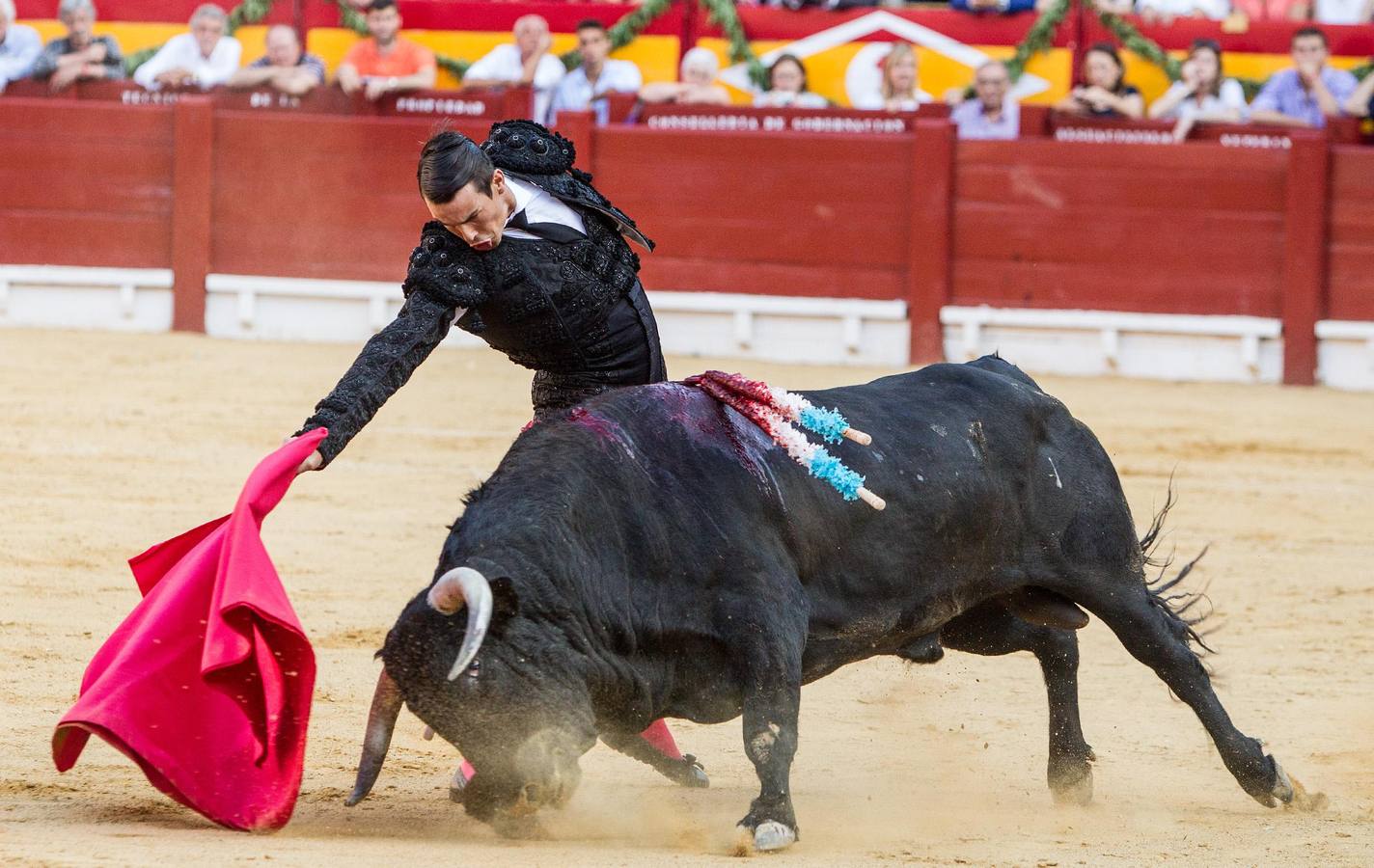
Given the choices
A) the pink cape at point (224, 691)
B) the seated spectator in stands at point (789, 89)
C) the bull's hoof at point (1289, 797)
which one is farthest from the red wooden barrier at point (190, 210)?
the bull's hoof at point (1289, 797)

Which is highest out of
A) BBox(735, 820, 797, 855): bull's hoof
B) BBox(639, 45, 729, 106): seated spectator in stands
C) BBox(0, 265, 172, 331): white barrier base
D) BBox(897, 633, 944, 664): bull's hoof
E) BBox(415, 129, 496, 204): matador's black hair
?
BBox(415, 129, 496, 204): matador's black hair

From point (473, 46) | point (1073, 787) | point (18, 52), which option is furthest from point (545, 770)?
point (18, 52)

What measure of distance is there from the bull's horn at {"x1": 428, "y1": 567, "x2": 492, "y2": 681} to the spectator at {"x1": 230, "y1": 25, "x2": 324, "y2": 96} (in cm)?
776

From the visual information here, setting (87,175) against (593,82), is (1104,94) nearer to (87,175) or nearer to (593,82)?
(593,82)

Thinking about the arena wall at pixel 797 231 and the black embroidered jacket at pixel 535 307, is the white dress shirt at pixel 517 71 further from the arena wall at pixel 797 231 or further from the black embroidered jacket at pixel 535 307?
the black embroidered jacket at pixel 535 307

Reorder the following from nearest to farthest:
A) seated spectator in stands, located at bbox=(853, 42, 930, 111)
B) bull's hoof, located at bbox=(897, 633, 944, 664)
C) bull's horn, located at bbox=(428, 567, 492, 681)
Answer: bull's horn, located at bbox=(428, 567, 492, 681)
bull's hoof, located at bbox=(897, 633, 944, 664)
seated spectator in stands, located at bbox=(853, 42, 930, 111)

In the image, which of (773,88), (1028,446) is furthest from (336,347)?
(1028,446)

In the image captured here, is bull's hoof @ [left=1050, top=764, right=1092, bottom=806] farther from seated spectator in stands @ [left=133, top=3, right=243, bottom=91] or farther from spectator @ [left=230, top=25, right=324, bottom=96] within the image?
seated spectator in stands @ [left=133, top=3, right=243, bottom=91]

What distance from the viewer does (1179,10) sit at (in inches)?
388

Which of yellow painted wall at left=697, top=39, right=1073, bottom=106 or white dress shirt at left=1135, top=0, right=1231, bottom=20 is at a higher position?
white dress shirt at left=1135, top=0, right=1231, bottom=20

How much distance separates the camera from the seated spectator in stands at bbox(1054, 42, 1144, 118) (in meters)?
9.30

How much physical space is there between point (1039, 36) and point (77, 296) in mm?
5074

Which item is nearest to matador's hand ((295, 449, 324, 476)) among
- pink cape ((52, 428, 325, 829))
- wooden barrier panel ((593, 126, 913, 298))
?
pink cape ((52, 428, 325, 829))

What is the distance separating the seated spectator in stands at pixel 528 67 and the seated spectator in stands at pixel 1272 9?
11.2 ft
